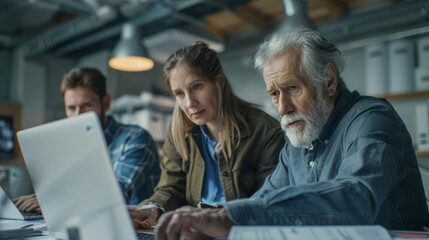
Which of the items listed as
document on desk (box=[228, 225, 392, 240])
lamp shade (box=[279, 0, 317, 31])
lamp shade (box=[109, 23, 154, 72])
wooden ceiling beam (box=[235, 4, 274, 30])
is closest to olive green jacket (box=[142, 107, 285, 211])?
document on desk (box=[228, 225, 392, 240])

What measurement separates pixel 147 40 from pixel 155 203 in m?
2.87

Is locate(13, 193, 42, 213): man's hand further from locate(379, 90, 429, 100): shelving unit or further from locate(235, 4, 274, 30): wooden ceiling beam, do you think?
locate(235, 4, 274, 30): wooden ceiling beam

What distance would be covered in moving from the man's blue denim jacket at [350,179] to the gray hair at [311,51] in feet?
0.27

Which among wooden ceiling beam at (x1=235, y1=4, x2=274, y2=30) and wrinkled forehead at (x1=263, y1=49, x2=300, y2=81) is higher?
wooden ceiling beam at (x1=235, y1=4, x2=274, y2=30)

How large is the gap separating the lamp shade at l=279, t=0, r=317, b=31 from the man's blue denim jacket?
5.69 feet

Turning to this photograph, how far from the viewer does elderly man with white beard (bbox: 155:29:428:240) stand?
2.23ft

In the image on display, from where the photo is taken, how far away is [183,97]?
1461mm

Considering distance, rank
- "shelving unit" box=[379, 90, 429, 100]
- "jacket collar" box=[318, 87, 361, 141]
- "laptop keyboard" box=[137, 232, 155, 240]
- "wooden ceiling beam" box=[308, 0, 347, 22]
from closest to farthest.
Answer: "laptop keyboard" box=[137, 232, 155, 240] → "jacket collar" box=[318, 87, 361, 141] → "shelving unit" box=[379, 90, 429, 100] → "wooden ceiling beam" box=[308, 0, 347, 22]

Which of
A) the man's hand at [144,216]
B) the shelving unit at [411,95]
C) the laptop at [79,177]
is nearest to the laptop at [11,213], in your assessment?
the man's hand at [144,216]

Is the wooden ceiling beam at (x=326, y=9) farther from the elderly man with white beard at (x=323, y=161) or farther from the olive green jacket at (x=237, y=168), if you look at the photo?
the elderly man with white beard at (x=323, y=161)

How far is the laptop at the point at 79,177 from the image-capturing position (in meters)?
0.64

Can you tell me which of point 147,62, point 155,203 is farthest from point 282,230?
point 147,62

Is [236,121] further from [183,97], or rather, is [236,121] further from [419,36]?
[419,36]

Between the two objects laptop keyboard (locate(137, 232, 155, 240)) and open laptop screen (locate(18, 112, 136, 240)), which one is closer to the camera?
open laptop screen (locate(18, 112, 136, 240))
